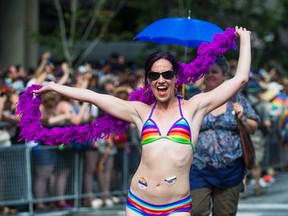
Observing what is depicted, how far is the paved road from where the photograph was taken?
33.4 feet

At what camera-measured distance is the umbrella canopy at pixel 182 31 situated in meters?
6.63

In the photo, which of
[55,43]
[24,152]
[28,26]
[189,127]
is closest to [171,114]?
[189,127]

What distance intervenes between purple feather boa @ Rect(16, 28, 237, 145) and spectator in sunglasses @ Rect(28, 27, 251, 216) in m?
Answer: 0.18

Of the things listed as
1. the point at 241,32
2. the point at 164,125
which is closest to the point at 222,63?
the point at 241,32

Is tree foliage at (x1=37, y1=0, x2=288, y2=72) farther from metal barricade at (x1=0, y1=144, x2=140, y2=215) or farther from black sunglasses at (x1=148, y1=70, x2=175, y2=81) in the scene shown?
black sunglasses at (x1=148, y1=70, x2=175, y2=81)

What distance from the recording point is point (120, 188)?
11.1 m

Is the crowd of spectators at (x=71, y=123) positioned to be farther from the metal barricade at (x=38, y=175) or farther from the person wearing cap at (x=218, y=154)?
the person wearing cap at (x=218, y=154)

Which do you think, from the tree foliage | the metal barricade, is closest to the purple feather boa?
the metal barricade

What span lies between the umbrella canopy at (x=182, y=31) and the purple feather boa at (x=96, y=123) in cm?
98

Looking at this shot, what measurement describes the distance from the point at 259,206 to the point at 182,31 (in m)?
5.11

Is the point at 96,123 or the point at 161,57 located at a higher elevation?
the point at 161,57

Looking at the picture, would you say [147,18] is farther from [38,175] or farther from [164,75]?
[164,75]

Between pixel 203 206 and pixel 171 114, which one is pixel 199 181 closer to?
pixel 203 206

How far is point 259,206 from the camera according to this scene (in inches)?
436
